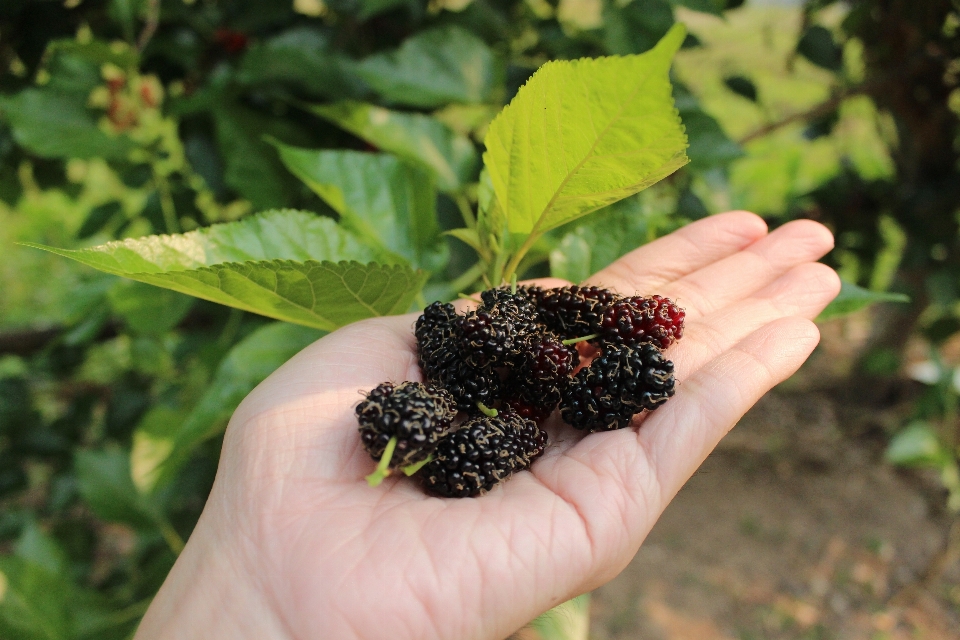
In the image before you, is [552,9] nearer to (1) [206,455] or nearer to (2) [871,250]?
(2) [871,250]

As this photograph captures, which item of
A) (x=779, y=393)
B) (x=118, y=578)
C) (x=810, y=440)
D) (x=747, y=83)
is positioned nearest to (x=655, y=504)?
(x=747, y=83)

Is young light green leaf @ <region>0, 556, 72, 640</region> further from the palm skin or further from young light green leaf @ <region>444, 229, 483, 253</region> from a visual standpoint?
young light green leaf @ <region>444, 229, 483, 253</region>

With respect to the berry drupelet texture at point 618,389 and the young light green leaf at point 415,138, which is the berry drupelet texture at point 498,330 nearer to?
the berry drupelet texture at point 618,389

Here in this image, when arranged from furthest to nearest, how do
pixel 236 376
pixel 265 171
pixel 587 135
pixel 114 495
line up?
1. pixel 114 495
2. pixel 265 171
3. pixel 236 376
4. pixel 587 135

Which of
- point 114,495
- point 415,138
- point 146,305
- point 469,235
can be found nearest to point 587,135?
point 469,235

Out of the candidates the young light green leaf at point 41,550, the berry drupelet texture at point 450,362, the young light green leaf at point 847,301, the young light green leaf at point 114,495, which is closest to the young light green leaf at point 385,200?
the berry drupelet texture at point 450,362

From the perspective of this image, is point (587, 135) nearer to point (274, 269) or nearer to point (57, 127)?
point (274, 269)

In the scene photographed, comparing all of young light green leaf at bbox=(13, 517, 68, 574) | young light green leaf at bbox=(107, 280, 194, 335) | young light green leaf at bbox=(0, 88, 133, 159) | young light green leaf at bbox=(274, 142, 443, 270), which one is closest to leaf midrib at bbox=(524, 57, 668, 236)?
young light green leaf at bbox=(274, 142, 443, 270)
